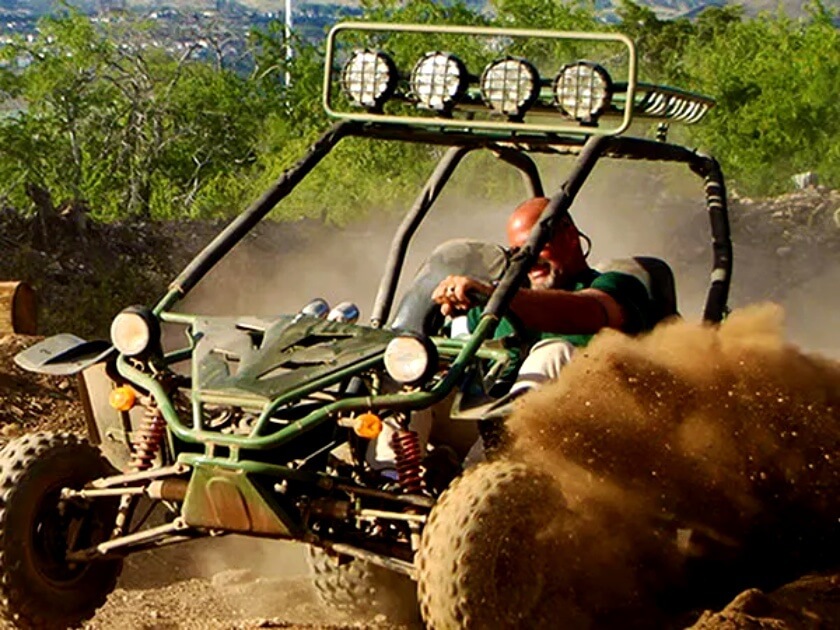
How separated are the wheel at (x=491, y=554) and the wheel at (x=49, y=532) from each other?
1385mm

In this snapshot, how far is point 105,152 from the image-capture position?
2347 centimetres

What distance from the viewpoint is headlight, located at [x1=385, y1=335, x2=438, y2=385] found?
18.4 feet

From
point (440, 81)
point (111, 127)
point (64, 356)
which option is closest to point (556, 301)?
point (440, 81)

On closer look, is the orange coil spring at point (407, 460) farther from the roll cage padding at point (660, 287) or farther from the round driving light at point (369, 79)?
the roll cage padding at point (660, 287)

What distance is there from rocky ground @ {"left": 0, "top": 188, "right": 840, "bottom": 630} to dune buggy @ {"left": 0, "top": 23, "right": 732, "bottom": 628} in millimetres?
547

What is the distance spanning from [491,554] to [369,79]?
2.08 metres

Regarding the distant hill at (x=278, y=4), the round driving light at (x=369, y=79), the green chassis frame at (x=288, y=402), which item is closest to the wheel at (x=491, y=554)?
the green chassis frame at (x=288, y=402)

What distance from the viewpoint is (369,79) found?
22.0ft

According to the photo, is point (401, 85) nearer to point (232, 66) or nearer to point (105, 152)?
point (105, 152)

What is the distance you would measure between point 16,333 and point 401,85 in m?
4.50

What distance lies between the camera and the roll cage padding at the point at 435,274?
22.9ft

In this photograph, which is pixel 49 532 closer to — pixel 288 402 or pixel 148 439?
pixel 148 439

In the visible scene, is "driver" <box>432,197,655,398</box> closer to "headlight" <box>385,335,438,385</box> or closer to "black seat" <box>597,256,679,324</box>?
"black seat" <box>597,256,679,324</box>

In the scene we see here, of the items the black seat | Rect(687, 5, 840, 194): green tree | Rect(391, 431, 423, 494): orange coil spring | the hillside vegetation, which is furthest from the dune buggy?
Rect(687, 5, 840, 194): green tree
